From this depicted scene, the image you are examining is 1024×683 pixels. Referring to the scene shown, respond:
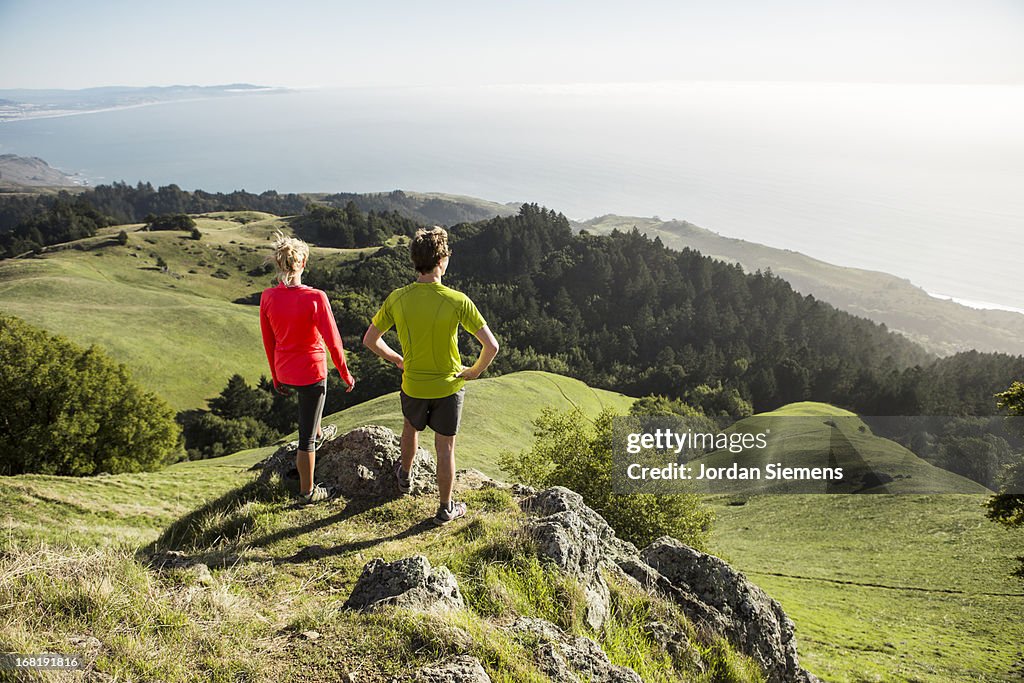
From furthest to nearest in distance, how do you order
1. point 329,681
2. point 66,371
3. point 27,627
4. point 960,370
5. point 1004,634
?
1. point 960,370
2. point 66,371
3. point 1004,634
4. point 329,681
5. point 27,627

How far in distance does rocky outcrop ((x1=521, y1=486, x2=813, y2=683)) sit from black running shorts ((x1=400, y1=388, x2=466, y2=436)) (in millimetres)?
1720

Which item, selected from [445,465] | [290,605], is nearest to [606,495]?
[445,465]

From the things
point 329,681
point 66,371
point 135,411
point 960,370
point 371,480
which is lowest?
point 960,370

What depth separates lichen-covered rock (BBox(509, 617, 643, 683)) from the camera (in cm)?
429

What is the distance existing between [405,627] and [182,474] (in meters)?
23.5

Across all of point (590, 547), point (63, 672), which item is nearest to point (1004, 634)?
point (590, 547)

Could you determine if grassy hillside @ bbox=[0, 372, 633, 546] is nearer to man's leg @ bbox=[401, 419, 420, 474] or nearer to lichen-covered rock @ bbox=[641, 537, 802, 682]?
man's leg @ bbox=[401, 419, 420, 474]

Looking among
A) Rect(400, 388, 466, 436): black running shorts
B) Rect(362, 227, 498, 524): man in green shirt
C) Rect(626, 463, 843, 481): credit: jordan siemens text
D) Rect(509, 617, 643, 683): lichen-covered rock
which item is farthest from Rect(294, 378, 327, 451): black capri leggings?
Rect(626, 463, 843, 481): credit: jordan siemens text

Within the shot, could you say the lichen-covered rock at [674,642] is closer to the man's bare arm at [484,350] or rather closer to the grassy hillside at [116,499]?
the man's bare arm at [484,350]

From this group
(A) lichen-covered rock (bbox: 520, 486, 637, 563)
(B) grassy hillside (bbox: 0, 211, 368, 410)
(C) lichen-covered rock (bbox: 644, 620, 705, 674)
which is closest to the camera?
(C) lichen-covered rock (bbox: 644, 620, 705, 674)

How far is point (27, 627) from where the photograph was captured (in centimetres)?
341

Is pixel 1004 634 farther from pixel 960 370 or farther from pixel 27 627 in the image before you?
pixel 960 370

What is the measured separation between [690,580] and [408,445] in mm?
4922

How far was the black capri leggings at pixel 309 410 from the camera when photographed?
7.67 m
